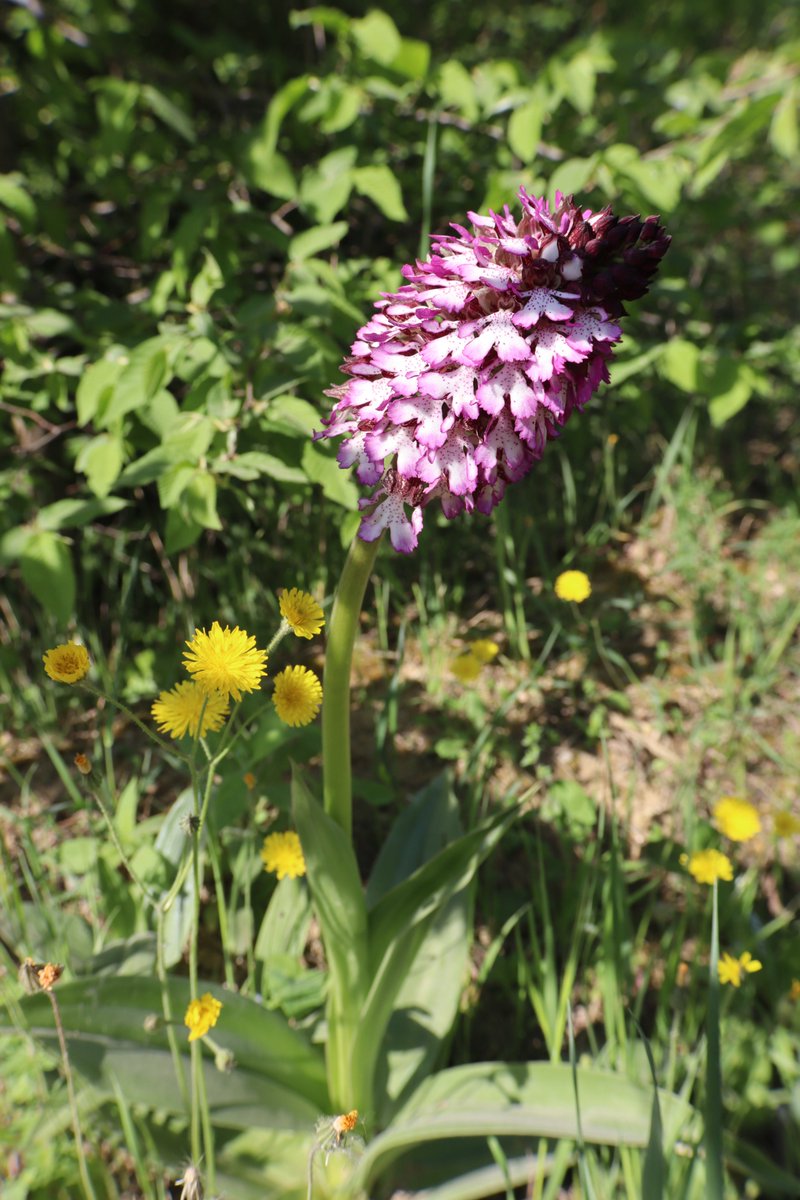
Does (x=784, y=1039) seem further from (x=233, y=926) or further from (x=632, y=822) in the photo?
(x=233, y=926)

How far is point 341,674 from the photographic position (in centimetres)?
107

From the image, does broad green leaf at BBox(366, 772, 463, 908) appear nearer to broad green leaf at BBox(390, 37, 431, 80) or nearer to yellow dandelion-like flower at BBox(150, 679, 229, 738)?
yellow dandelion-like flower at BBox(150, 679, 229, 738)

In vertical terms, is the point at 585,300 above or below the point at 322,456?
below

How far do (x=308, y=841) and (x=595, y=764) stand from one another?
1134 mm

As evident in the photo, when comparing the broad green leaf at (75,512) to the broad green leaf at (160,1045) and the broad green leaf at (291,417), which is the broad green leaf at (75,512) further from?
the broad green leaf at (160,1045)

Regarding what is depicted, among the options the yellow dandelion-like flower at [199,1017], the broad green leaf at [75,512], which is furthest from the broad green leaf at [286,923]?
the broad green leaf at [75,512]

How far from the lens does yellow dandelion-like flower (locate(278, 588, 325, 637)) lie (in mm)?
1009

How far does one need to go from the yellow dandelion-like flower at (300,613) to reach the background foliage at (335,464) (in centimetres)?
51

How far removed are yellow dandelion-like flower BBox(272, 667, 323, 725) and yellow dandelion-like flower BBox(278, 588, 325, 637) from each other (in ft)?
0.28

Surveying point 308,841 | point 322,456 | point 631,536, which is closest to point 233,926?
point 308,841

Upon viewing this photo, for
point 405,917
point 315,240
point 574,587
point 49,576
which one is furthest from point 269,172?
point 405,917

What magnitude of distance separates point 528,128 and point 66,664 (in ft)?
5.24

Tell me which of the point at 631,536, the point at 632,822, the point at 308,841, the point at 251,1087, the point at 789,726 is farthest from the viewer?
the point at 631,536

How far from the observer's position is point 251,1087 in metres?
1.28
